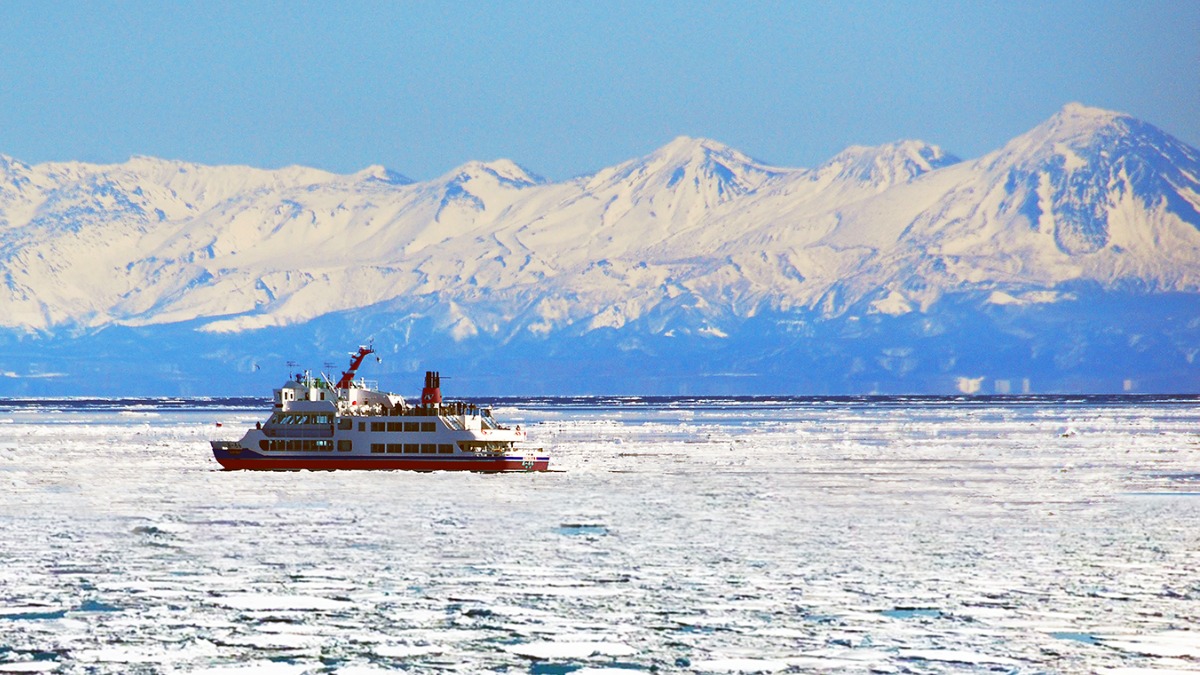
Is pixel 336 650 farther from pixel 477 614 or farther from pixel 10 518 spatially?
pixel 10 518

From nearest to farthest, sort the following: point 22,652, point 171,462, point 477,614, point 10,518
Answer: point 22,652
point 477,614
point 10,518
point 171,462

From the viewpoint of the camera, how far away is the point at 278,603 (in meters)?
38.2

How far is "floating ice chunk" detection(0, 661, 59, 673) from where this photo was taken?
29938mm

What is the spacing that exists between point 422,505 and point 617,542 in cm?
1792

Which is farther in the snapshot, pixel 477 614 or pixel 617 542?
pixel 617 542

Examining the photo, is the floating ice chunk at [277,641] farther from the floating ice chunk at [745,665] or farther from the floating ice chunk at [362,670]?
the floating ice chunk at [745,665]

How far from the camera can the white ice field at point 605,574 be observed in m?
32.0

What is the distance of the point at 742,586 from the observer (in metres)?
41.2

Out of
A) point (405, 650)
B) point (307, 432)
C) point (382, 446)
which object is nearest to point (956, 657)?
point (405, 650)

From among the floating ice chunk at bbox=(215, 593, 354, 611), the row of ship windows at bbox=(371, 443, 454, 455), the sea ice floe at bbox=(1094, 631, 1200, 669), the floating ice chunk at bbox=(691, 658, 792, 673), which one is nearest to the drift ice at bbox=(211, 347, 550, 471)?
the row of ship windows at bbox=(371, 443, 454, 455)

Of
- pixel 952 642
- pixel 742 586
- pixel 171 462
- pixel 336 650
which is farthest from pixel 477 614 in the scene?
pixel 171 462

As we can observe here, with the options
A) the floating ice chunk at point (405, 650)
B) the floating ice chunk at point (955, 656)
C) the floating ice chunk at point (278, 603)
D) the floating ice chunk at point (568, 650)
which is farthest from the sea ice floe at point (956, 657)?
the floating ice chunk at point (278, 603)

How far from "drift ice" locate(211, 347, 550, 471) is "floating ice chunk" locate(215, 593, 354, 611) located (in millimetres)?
54587

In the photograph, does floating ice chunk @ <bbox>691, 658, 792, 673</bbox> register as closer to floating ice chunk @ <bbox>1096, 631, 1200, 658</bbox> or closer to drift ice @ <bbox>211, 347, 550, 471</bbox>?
floating ice chunk @ <bbox>1096, 631, 1200, 658</bbox>
